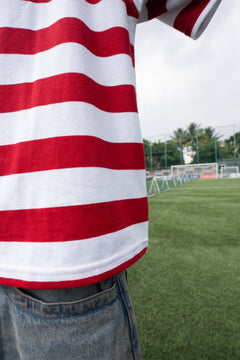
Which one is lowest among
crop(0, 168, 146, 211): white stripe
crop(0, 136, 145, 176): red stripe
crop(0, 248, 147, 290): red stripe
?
crop(0, 248, 147, 290): red stripe

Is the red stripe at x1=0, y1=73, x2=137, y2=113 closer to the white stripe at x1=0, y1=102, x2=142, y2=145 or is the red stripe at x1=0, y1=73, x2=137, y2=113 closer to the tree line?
the white stripe at x1=0, y1=102, x2=142, y2=145

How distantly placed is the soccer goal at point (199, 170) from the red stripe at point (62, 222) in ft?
61.1

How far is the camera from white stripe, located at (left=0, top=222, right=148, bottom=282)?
30 cm

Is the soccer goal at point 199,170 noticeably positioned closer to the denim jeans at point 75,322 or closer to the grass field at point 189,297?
the grass field at point 189,297

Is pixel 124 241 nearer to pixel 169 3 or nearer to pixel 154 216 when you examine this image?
pixel 169 3

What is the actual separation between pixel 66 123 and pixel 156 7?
0.44 metres

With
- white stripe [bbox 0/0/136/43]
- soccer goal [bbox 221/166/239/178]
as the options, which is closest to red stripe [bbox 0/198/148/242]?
white stripe [bbox 0/0/136/43]

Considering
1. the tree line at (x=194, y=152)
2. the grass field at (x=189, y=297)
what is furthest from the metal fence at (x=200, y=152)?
the grass field at (x=189, y=297)

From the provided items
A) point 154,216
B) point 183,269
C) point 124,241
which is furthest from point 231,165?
point 124,241

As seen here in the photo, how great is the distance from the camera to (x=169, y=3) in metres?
0.52

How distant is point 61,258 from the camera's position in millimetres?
303

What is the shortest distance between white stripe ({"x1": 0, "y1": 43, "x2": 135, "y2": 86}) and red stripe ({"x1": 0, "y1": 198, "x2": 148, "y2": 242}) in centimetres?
22

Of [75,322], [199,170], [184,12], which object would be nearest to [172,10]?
[184,12]

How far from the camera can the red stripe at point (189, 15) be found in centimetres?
53
